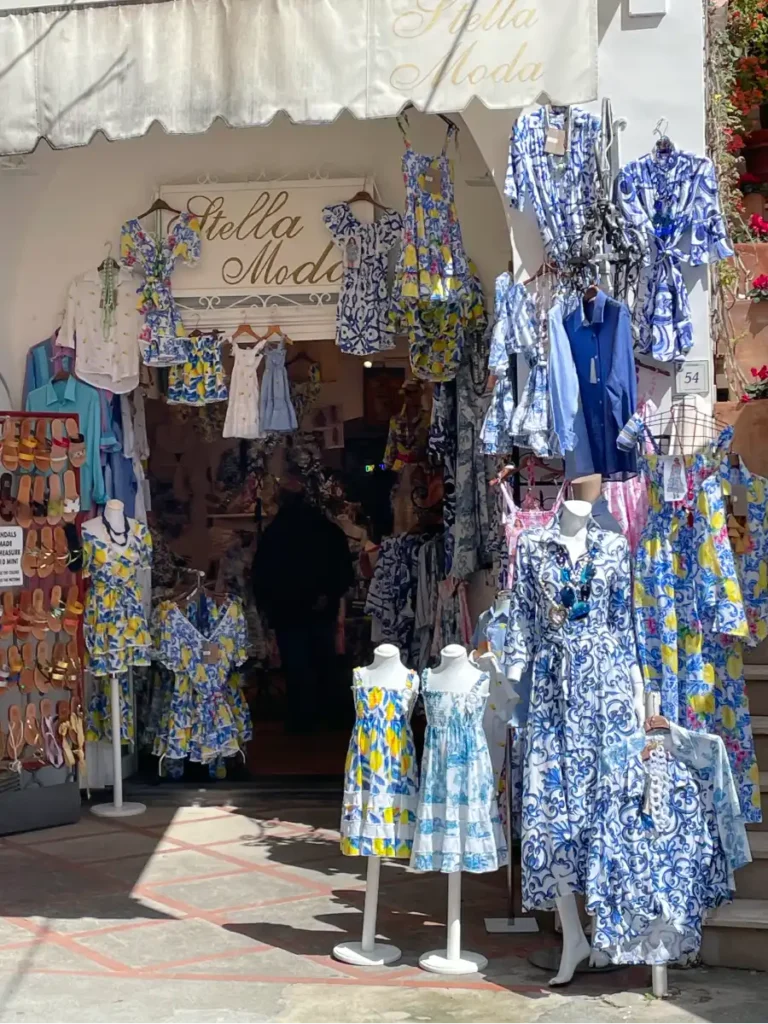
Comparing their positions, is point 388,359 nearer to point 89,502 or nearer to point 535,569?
point 89,502

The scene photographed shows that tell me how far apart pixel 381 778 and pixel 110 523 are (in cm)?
354

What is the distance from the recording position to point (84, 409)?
8.12 meters

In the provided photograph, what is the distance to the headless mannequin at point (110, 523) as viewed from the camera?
26.6 feet

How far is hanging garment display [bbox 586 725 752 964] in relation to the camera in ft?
15.4

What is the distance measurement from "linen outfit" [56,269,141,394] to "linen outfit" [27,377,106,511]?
9 centimetres

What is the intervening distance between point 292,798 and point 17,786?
1653 millimetres

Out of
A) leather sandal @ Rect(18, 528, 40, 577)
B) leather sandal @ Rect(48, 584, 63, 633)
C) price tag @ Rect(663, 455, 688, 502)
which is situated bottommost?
leather sandal @ Rect(48, 584, 63, 633)

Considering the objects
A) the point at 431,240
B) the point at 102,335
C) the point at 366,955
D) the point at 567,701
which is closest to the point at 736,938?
the point at 567,701

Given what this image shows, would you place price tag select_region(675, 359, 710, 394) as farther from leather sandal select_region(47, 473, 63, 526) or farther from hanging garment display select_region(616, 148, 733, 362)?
leather sandal select_region(47, 473, 63, 526)

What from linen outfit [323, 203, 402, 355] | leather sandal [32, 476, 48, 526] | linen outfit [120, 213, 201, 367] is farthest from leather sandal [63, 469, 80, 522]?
linen outfit [323, 203, 402, 355]

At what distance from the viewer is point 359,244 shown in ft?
24.6

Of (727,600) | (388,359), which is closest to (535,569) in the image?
(727,600)

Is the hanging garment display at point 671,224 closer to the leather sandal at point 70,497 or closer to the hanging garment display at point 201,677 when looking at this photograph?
the leather sandal at point 70,497

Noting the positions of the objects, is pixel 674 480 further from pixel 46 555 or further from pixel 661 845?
pixel 46 555
